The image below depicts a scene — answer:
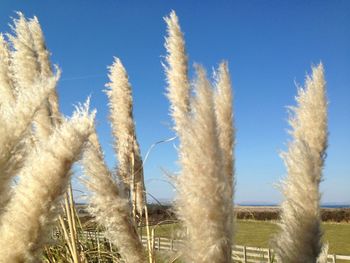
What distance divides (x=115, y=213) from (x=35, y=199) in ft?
1.80

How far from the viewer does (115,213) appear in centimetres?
204

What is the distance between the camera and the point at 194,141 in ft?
5.28

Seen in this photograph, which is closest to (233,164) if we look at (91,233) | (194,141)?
(194,141)

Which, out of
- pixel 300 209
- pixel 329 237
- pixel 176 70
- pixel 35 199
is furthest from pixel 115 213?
pixel 329 237

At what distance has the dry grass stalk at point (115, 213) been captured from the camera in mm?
2037

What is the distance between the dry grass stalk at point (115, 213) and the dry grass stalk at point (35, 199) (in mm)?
467

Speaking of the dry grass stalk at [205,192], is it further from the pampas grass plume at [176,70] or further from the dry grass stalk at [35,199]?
the pampas grass plume at [176,70]

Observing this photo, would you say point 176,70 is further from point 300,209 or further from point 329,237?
point 329,237

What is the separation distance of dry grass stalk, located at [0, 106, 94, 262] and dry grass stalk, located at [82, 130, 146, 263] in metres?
0.47

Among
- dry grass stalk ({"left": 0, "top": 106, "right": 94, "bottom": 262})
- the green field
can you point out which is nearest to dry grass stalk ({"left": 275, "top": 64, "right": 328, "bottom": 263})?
dry grass stalk ({"left": 0, "top": 106, "right": 94, "bottom": 262})

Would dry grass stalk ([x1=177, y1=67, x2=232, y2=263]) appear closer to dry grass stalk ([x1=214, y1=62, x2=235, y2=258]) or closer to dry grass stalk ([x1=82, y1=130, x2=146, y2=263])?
dry grass stalk ([x1=82, y1=130, x2=146, y2=263])

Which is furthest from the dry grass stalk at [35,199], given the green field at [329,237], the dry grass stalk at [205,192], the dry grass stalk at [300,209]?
the green field at [329,237]

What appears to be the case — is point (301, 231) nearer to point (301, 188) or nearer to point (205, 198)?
point (301, 188)

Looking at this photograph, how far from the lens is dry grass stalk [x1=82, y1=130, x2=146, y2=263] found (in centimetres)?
204
